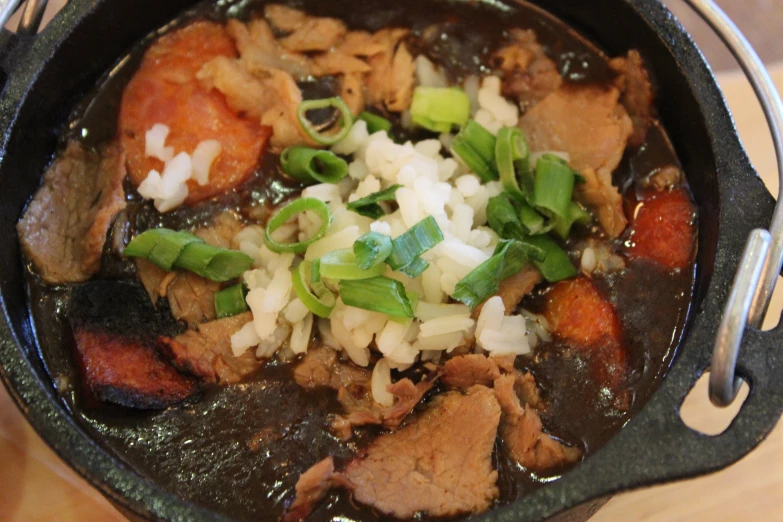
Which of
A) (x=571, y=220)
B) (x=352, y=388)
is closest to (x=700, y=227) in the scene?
(x=571, y=220)

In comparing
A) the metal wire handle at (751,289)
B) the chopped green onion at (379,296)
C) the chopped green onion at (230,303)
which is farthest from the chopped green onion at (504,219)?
the chopped green onion at (230,303)

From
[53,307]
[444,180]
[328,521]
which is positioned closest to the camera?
[328,521]

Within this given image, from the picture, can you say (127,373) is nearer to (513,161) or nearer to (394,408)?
(394,408)

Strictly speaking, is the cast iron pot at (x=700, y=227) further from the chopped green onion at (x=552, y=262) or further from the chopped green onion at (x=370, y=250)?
the chopped green onion at (x=370, y=250)

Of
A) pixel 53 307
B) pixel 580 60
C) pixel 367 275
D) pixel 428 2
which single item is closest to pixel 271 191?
pixel 367 275

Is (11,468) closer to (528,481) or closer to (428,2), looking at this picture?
(528,481)

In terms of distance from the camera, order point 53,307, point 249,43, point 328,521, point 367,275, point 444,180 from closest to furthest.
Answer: point 328,521, point 367,275, point 53,307, point 444,180, point 249,43

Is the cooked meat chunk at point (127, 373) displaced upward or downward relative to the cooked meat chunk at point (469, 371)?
upward
